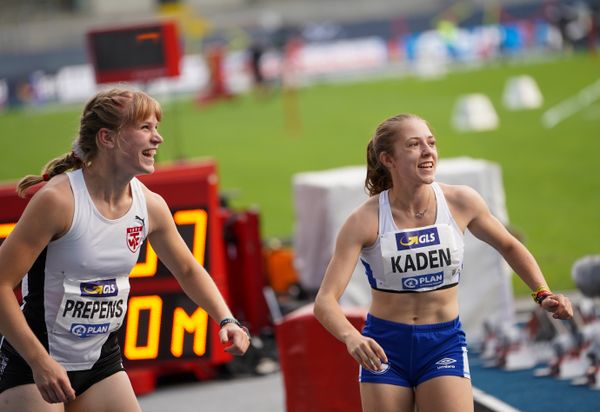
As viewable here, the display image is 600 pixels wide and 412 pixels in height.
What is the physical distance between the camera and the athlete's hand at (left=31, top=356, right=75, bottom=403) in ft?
13.3

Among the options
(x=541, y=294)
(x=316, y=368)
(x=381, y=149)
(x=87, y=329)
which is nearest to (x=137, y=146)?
(x=87, y=329)

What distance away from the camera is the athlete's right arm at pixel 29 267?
406cm

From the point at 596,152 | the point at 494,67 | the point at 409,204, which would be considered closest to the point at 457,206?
the point at 409,204

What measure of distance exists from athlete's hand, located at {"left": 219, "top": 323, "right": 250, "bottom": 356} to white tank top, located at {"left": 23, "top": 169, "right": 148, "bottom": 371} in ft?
1.28

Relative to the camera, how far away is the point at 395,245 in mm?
4879

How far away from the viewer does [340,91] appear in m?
38.0

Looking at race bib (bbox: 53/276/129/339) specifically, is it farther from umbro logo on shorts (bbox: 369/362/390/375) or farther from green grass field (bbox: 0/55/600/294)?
green grass field (bbox: 0/55/600/294)

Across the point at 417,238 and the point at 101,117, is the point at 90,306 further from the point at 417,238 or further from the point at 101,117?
the point at 417,238

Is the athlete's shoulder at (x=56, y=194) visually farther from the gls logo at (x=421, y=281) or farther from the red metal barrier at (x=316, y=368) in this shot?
the red metal barrier at (x=316, y=368)

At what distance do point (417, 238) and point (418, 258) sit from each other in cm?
8

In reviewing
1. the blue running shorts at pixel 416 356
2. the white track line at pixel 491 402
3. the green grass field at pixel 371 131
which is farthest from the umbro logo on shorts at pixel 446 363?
the green grass field at pixel 371 131

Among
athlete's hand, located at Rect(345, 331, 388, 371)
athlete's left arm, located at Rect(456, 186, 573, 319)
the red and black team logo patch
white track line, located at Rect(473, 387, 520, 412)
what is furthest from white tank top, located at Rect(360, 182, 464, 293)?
white track line, located at Rect(473, 387, 520, 412)

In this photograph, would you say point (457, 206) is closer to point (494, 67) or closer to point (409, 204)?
point (409, 204)

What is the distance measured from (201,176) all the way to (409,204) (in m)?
3.01
